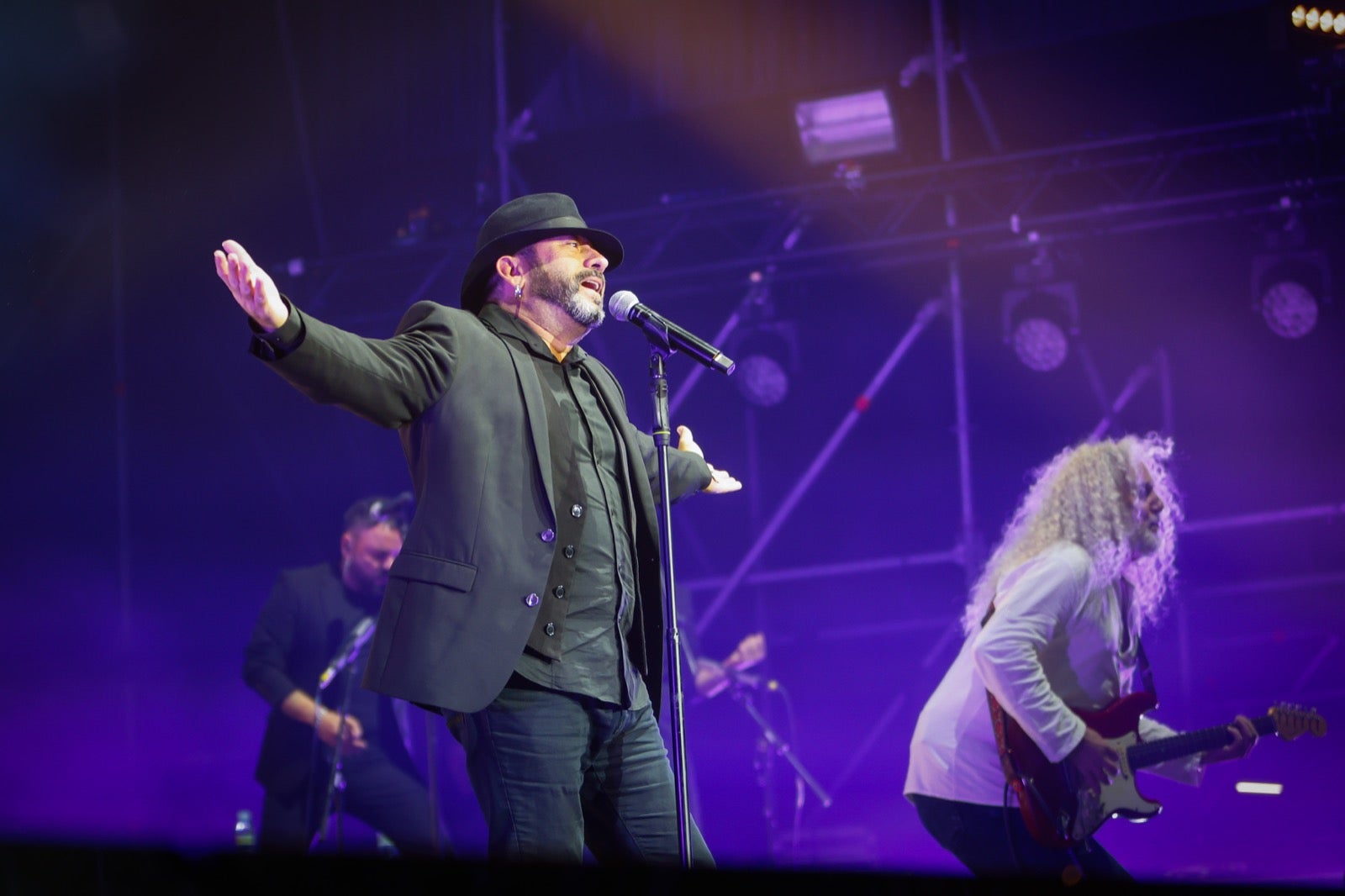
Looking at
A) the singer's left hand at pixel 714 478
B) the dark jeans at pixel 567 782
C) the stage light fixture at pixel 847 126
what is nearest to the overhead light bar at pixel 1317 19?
the stage light fixture at pixel 847 126

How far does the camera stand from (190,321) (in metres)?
8.06

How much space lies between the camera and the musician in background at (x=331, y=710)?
597 cm

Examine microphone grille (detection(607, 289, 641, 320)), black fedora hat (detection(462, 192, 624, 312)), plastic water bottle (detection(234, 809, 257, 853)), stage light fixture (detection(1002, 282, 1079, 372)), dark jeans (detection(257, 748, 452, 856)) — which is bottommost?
plastic water bottle (detection(234, 809, 257, 853))

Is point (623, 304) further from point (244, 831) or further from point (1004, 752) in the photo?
point (244, 831)

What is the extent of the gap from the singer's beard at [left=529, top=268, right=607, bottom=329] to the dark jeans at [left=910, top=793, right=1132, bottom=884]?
207 cm

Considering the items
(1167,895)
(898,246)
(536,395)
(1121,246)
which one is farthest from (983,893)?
(1121,246)

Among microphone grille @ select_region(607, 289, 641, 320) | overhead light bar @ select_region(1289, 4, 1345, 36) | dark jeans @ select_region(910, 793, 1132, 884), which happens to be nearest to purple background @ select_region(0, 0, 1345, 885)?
overhead light bar @ select_region(1289, 4, 1345, 36)

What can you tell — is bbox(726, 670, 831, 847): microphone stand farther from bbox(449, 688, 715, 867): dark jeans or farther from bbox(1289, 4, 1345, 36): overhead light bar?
bbox(1289, 4, 1345, 36): overhead light bar

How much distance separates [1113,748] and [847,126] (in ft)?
15.3

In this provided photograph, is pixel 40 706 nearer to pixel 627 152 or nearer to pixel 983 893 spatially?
pixel 627 152

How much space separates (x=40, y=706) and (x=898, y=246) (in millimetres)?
5970

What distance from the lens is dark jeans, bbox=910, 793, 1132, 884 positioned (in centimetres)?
391

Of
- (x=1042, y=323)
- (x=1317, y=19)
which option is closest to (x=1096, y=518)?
(x=1042, y=323)

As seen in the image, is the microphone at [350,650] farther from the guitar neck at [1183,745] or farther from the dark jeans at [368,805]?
the guitar neck at [1183,745]
